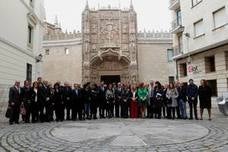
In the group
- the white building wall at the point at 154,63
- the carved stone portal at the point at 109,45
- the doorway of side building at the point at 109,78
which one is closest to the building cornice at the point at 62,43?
the carved stone portal at the point at 109,45

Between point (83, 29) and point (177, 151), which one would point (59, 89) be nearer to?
point (177, 151)

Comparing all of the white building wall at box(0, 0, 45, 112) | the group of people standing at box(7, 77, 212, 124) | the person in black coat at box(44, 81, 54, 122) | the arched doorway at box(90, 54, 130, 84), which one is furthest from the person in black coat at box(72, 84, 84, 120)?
the arched doorway at box(90, 54, 130, 84)

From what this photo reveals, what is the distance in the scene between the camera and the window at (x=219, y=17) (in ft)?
53.3

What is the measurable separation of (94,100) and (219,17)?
10361mm

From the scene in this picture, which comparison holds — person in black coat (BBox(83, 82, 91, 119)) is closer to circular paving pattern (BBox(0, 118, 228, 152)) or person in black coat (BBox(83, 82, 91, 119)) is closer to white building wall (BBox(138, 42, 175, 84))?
circular paving pattern (BBox(0, 118, 228, 152))

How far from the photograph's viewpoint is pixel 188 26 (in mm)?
20844

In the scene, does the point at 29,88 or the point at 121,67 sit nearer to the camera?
the point at 29,88

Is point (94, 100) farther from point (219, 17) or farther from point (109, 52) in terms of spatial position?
point (109, 52)

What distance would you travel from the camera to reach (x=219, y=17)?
16.7 m

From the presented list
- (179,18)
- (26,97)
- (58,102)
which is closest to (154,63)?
(179,18)

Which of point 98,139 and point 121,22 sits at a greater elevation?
point 121,22

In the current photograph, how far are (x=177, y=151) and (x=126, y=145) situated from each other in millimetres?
1141

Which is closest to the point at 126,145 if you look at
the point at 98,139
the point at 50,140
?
the point at 98,139

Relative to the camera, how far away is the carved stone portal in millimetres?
31547
